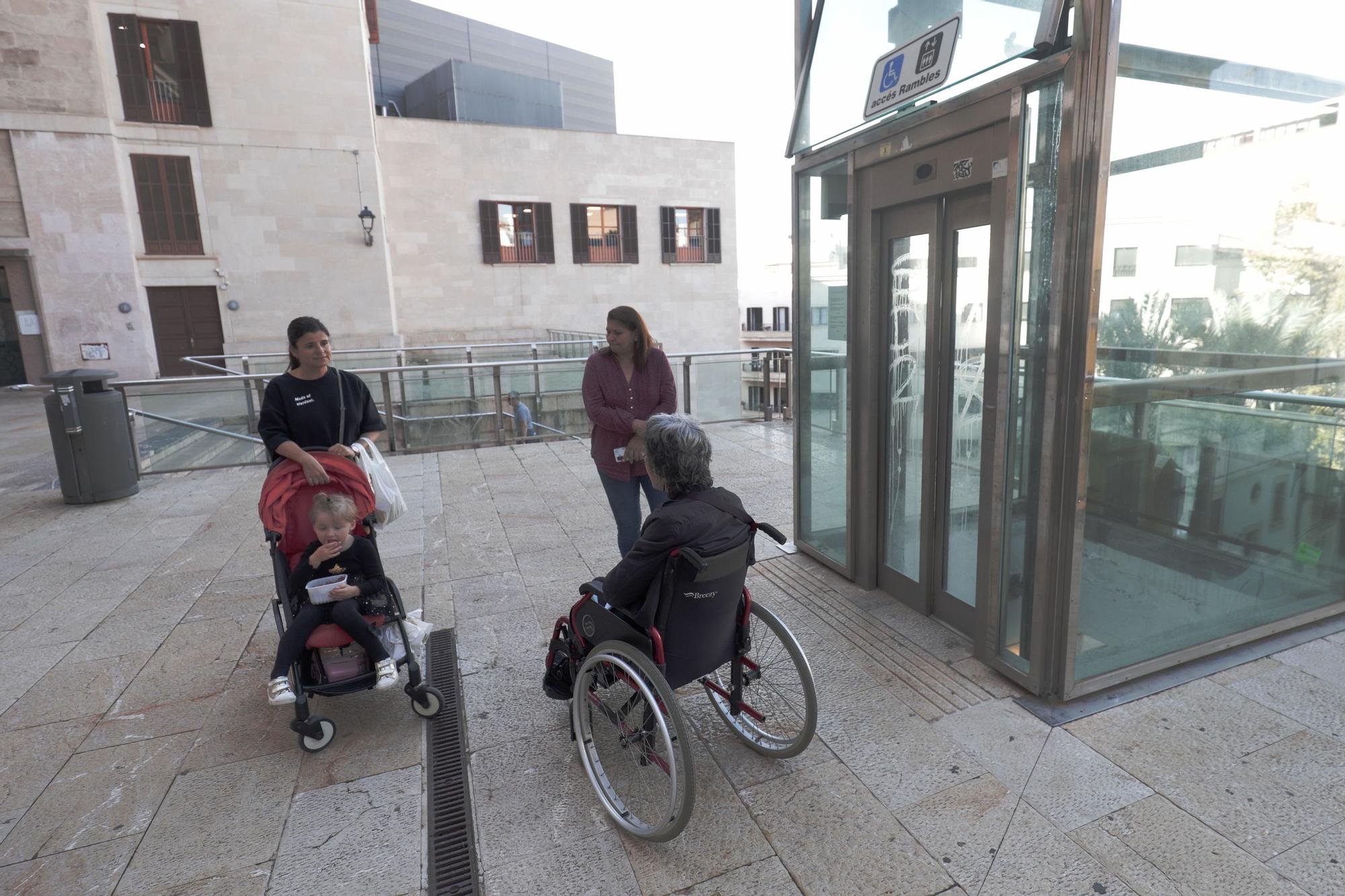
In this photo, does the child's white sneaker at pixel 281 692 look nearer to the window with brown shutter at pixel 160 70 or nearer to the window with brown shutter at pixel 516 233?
the window with brown shutter at pixel 160 70

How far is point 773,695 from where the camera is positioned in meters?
2.66

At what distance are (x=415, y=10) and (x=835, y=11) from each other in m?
43.5

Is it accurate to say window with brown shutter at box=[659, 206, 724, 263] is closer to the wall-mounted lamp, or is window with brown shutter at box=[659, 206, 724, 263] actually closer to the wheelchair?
the wall-mounted lamp

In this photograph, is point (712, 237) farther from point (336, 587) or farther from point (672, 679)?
point (672, 679)

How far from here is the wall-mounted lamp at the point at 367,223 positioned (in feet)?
55.8

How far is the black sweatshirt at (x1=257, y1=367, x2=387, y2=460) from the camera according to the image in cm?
311

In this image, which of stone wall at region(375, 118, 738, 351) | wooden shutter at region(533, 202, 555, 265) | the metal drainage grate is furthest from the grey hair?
wooden shutter at region(533, 202, 555, 265)

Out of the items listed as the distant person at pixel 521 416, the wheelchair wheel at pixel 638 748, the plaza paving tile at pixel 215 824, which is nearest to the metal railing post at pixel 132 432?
the distant person at pixel 521 416

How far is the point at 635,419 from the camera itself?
369cm

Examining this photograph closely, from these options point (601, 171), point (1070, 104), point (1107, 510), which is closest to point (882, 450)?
point (1107, 510)

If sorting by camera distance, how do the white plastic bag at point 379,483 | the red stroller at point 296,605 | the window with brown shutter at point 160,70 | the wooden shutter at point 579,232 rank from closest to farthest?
the red stroller at point 296,605 → the white plastic bag at point 379,483 → the window with brown shutter at point 160,70 → the wooden shutter at point 579,232

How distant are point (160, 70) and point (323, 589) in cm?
1836

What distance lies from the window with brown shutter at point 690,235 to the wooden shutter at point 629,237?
0.89m

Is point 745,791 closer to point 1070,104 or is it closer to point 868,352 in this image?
point 868,352
